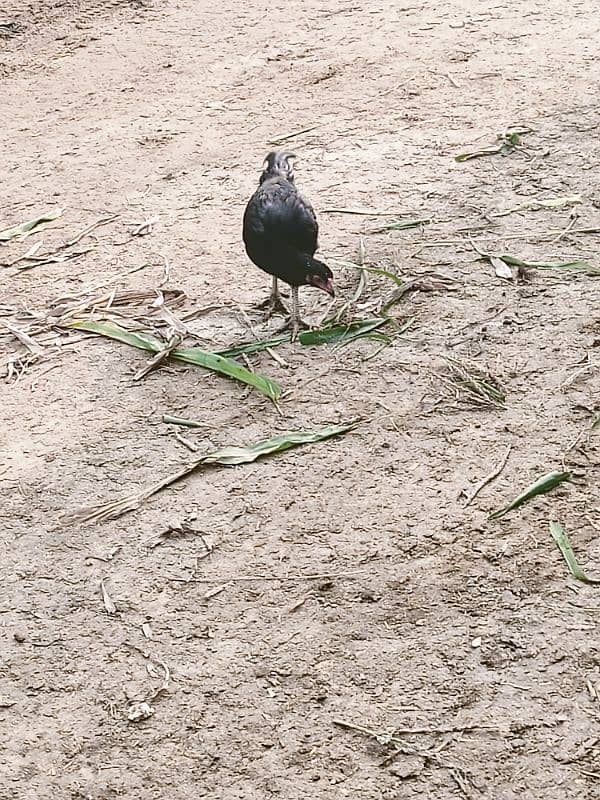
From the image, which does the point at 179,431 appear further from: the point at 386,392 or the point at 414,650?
the point at 414,650

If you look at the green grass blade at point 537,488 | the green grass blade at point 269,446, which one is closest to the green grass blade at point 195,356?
the green grass blade at point 269,446

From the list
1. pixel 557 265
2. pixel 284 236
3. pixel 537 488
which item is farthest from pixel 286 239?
pixel 537 488

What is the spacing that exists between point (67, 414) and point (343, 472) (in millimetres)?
1177

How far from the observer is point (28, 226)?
20.0 feet

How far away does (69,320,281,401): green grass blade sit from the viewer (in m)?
4.60

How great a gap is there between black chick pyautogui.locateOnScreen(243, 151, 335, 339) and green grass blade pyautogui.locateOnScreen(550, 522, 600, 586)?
161cm

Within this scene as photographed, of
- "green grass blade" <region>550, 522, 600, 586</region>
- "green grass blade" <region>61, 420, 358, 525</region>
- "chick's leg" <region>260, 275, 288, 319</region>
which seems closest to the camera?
"green grass blade" <region>550, 522, 600, 586</region>

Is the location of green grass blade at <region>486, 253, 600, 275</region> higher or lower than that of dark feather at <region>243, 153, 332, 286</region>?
lower

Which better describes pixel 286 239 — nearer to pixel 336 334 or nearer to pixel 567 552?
pixel 336 334

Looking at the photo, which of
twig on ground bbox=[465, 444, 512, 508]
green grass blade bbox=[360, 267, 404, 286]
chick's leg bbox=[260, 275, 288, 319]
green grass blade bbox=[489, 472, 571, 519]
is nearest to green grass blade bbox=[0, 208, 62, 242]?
chick's leg bbox=[260, 275, 288, 319]

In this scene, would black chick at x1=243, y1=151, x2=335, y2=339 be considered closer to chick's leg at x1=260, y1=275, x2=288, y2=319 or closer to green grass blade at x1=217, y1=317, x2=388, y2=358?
green grass blade at x1=217, y1=317, x2=388, y2=358

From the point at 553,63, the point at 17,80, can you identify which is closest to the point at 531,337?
the point at 553,63

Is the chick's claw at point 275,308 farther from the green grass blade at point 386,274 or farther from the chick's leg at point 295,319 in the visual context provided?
the green grass blade at point 386,274

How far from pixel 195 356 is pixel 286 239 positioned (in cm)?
61
